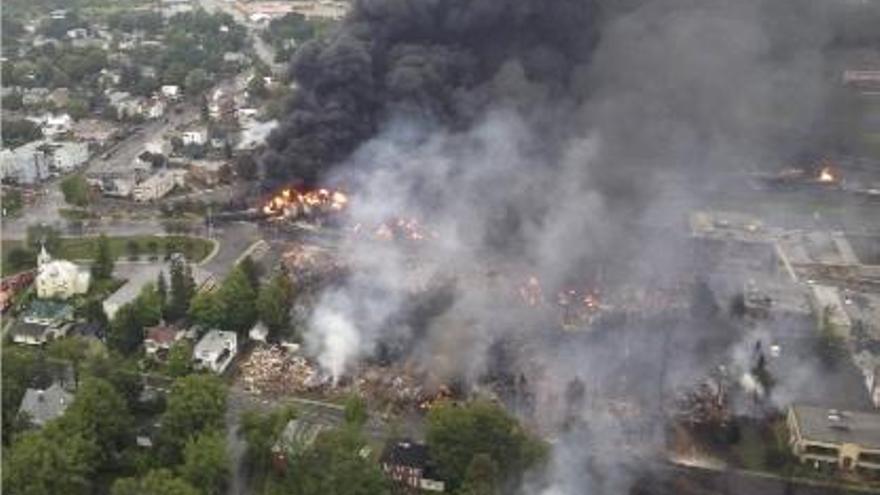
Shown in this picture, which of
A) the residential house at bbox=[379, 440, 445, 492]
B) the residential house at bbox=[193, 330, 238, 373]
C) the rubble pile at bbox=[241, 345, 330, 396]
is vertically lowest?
the residential house at bbox=[379, 440, 445, 492]

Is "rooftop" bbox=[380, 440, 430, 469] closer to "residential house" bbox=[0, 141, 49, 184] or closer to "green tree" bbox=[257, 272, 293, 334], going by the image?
"green tree" bbox=[257, 272, 293, 334]

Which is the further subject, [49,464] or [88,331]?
[88,331]

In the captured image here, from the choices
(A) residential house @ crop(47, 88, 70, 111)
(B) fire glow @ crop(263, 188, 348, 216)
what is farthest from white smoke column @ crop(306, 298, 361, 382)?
(A) residential house @ crop(47, 88, 70, 111)

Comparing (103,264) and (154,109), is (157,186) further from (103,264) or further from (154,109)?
(154,109)

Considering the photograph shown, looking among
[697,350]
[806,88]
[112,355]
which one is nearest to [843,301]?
[697,350]

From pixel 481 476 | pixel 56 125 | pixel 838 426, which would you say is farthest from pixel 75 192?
pixel 838 426

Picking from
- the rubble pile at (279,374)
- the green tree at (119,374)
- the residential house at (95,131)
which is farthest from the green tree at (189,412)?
the residential house at (95,131)
